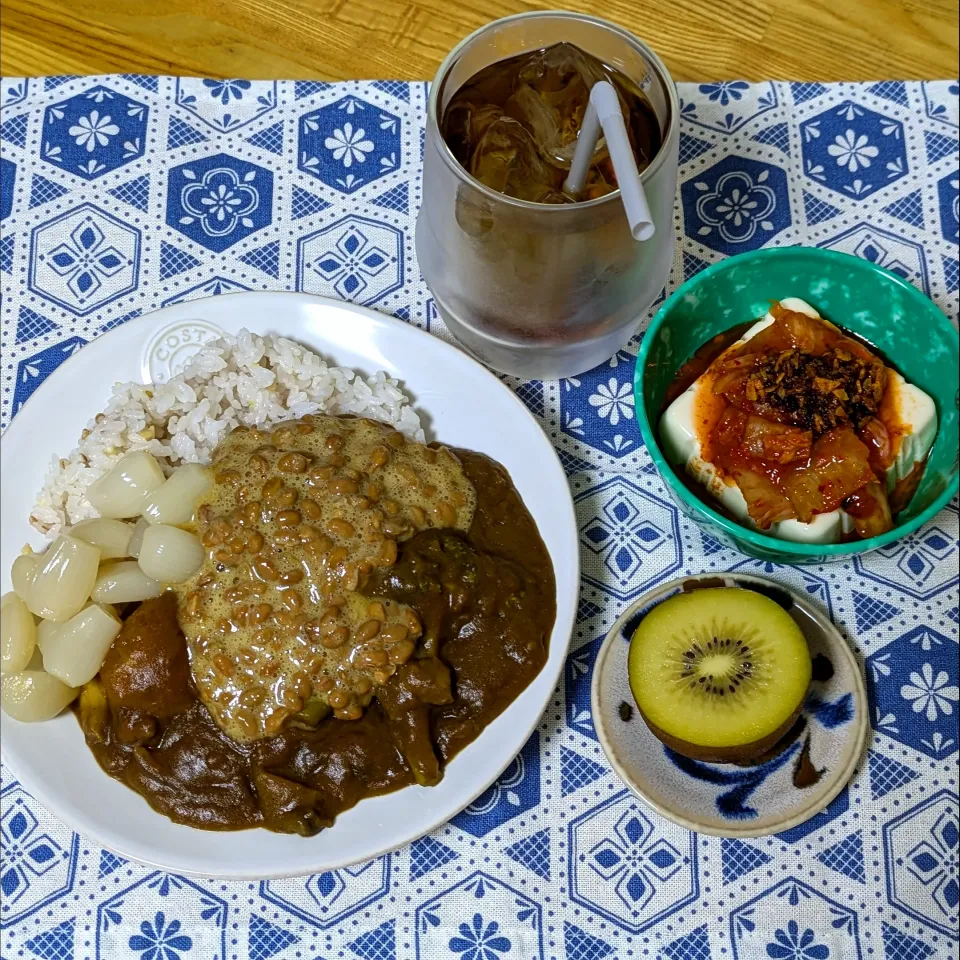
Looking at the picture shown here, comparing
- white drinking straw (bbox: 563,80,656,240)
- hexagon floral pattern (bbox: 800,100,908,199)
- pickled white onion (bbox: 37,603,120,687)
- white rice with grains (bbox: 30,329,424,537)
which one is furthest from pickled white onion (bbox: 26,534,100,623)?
hexagon floral pattern (bbox: 800,100,908,199)

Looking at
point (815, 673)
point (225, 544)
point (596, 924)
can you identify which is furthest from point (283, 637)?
point (815, 673)

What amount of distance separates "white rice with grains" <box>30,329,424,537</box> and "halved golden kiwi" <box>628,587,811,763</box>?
59 centimetres

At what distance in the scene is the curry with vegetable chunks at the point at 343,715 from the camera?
1.60m

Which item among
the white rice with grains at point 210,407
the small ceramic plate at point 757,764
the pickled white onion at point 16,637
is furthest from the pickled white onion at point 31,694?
the small ceramic plate at point 757,764

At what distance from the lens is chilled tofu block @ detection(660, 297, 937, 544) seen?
173cm

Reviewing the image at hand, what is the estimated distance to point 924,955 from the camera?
1780 millimetres

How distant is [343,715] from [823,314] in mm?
1148

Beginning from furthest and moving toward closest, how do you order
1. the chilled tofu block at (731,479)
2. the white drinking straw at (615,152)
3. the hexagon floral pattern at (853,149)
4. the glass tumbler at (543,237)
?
1. the hexagon floral pattern at (853,149)
2. the chilled tofu block at (731,479)
3. the glass tumbler at (543,237)
4. the white drinking straw at (615,152)

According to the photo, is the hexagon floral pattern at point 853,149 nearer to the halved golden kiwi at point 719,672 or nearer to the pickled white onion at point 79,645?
the halved golden kiwi at point 719,672

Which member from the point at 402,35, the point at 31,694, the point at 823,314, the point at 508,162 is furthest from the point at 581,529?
the point at 402,35

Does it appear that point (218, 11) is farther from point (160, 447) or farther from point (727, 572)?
point (727, 572)

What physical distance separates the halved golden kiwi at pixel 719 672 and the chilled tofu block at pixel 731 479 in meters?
0.16

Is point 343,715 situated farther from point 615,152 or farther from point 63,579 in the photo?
point 615,152

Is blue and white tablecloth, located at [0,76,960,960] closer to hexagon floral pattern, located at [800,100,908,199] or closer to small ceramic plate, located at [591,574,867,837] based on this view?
hexagon floral pattern, located at [800,100,908,199]
